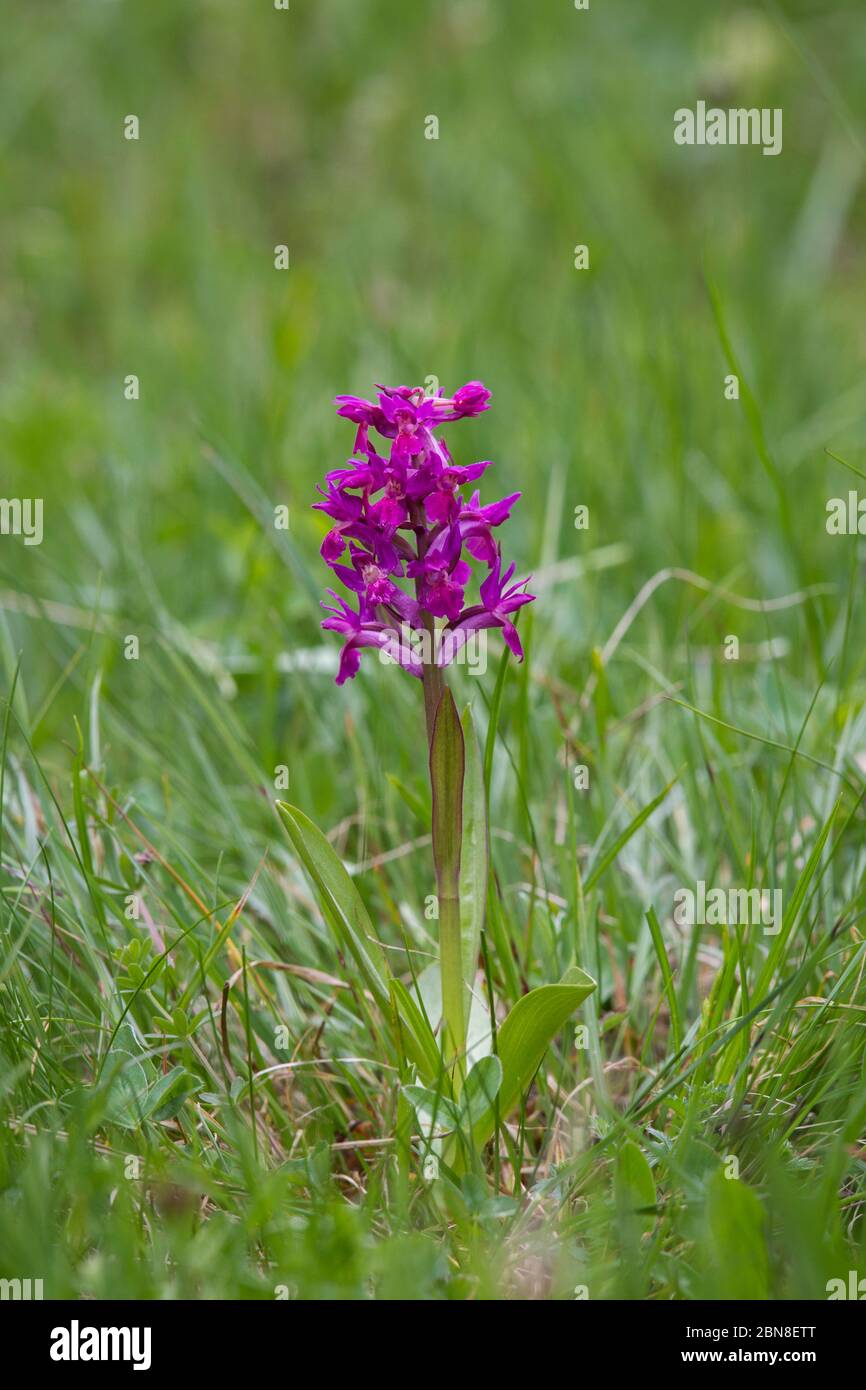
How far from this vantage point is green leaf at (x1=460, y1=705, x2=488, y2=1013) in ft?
5.85

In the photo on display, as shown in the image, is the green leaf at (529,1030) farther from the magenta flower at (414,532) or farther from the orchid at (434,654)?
the magenta flower at (414,532)

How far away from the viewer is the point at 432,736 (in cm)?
170

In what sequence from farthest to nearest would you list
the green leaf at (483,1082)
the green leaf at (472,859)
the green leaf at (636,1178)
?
the green leaf at (472,859)
the green leaf at (483,1082)
the green leaf at (636,1178)

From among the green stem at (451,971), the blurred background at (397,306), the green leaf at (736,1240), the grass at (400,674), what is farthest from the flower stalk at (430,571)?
the blurred background at (397,306)

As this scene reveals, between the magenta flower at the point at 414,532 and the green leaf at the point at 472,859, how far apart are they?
6.0 inches

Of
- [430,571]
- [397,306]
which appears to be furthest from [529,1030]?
[397,306]

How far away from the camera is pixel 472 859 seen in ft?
6.11

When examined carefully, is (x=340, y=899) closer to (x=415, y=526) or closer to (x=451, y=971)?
(x=451, y=971)

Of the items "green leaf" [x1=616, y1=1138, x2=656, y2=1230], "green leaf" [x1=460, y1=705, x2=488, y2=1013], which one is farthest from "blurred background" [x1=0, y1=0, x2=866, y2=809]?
"green leaf" [x1=616, y1=1138, x2=656, y2=1230]

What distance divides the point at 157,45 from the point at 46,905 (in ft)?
19.2

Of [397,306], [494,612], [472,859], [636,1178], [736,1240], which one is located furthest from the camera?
[397,306]

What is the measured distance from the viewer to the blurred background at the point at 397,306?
3.11 m

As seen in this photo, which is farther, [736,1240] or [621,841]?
[621,841]

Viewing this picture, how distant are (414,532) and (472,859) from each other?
1.71 ft
